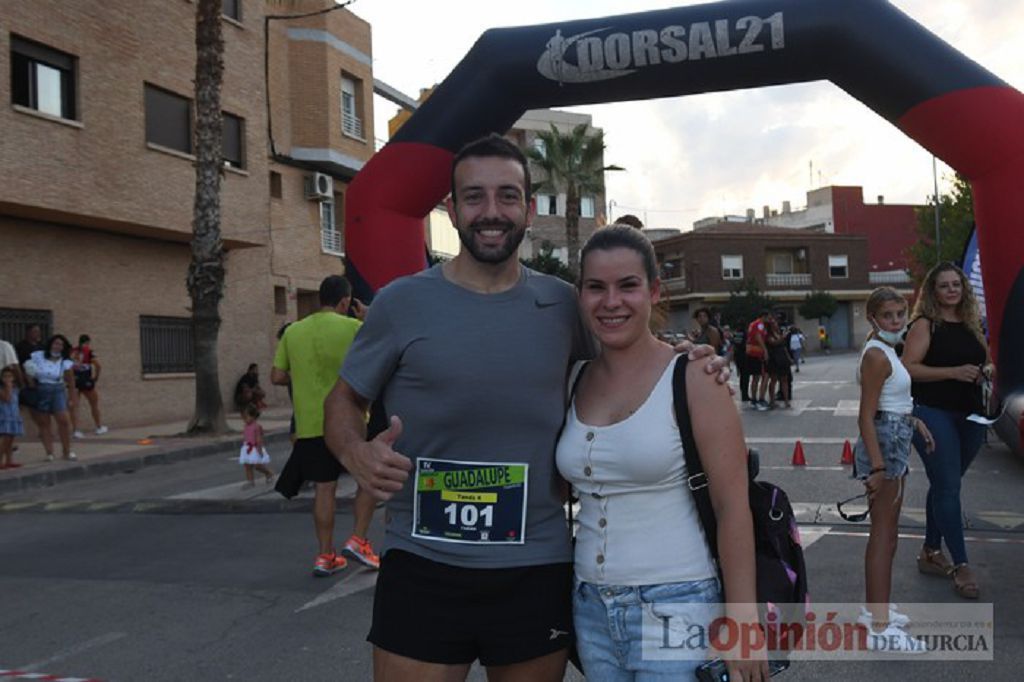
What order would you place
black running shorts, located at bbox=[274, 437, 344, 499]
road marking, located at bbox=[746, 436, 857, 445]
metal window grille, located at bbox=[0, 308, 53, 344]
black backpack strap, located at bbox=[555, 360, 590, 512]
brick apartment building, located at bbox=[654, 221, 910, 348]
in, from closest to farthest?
1. black backpack strap, located at bbox=[555, 360, 590, 512]
2. black running shorts, located at bbox=[274, 437, 344, 499]
3. road marking, located at bbox=[746, 436, 857, 445]
4. metal window grille, located at bbox=[0, 308, 53, 344]
5. brick apartment building, located at bbox=[654, 221, 910, 348]

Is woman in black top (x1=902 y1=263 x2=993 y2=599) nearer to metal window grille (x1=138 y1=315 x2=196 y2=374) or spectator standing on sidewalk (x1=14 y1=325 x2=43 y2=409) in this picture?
spectator standing on sidewalk (x1=14 y1=325 x2=43 y2=409)

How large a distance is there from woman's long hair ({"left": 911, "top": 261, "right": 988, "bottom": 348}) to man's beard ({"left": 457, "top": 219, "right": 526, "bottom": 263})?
3359mm

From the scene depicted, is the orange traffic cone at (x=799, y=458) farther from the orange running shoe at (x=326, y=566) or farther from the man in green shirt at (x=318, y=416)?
the orange running shoe at (x=326, y=566)

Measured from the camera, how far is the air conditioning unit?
2256cm

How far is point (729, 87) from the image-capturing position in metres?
7.21

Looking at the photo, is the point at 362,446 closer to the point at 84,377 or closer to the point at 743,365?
the point at 84,377

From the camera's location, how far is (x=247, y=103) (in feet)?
65.6

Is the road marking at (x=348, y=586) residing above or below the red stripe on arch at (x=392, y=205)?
below

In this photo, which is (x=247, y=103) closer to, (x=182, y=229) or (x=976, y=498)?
(x=182, y=229)

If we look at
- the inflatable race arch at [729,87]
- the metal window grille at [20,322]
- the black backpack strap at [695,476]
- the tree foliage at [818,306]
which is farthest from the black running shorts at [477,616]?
the tree foliage at [818,306]

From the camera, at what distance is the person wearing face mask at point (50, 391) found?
446 inches

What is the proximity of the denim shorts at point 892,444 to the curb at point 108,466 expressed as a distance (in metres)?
9.37

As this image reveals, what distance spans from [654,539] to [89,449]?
12.7m

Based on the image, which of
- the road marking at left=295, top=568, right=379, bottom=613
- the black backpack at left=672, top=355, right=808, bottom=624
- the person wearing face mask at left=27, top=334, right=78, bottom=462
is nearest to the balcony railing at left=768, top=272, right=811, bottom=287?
the person wearing face mask at left=27, top=334, right=78, bottom=462
